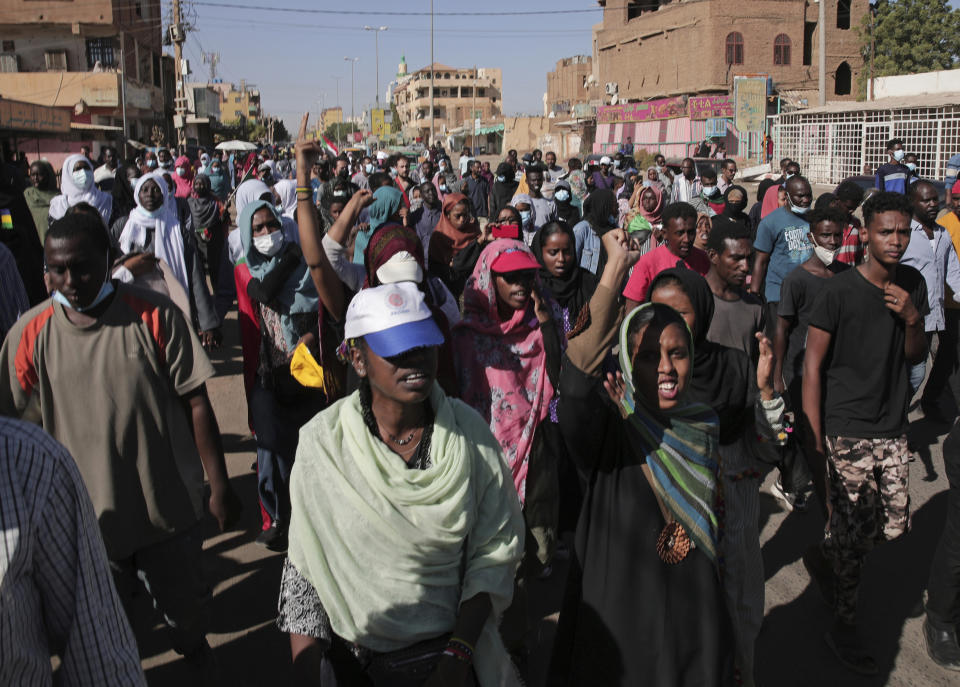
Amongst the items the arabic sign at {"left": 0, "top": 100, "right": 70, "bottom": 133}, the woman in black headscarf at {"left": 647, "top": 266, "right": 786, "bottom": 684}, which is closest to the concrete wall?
the arabic sign at {"left": 0, "top": 100, "right": 70, "bottom": 133}

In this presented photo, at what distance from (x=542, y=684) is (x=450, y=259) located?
402 cm

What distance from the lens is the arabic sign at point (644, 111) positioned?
45.9 meters

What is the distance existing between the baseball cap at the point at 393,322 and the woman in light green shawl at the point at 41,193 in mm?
7912

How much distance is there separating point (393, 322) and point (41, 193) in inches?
329

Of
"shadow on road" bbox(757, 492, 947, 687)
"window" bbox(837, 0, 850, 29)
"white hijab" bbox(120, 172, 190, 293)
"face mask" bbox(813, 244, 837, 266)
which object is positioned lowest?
"shadow on road" bbox(757, 492, 947, 687)

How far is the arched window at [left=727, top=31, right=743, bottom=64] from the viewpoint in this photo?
167 ft

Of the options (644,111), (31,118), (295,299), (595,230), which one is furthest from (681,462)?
(644,111)

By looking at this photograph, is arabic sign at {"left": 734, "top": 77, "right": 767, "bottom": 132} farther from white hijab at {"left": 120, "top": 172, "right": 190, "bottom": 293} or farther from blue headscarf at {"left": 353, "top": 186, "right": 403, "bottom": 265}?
white hijab at {"left": 120, "top": 172, "right": 190, "bottom": 293}

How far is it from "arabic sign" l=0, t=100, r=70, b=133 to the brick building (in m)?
35.8

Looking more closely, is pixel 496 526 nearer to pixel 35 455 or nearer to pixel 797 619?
pixel 35 455

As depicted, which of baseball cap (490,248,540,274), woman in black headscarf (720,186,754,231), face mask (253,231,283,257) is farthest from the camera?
woman in black headscarf (720,186,754,231)

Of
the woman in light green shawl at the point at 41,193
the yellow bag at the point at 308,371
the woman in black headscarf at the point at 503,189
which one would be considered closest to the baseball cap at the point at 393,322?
the yellow bag at the point at 308,371

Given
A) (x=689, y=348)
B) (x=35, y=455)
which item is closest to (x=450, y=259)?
(x=689, y=348)

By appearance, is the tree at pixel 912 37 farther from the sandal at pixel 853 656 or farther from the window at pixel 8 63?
Answer: the sandal at pixel 853 656
